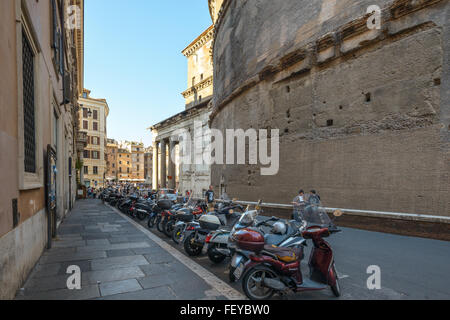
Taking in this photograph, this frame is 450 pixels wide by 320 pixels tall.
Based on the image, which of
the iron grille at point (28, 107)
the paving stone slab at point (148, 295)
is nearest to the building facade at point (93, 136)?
the iron grille at point (28, 107)

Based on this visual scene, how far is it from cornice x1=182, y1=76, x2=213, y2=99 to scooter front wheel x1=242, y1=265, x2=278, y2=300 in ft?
122

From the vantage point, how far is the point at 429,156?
285 inches

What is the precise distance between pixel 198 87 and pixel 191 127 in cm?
1095

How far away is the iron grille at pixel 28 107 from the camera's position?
183 inches

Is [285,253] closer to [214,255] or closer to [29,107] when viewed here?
[214,255]

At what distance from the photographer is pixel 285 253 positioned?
3.64 meters

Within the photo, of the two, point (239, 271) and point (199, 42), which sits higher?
point (199, 42)

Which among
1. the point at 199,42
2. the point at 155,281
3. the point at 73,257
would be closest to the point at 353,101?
the point at 155,281

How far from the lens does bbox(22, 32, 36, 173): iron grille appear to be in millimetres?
4645
